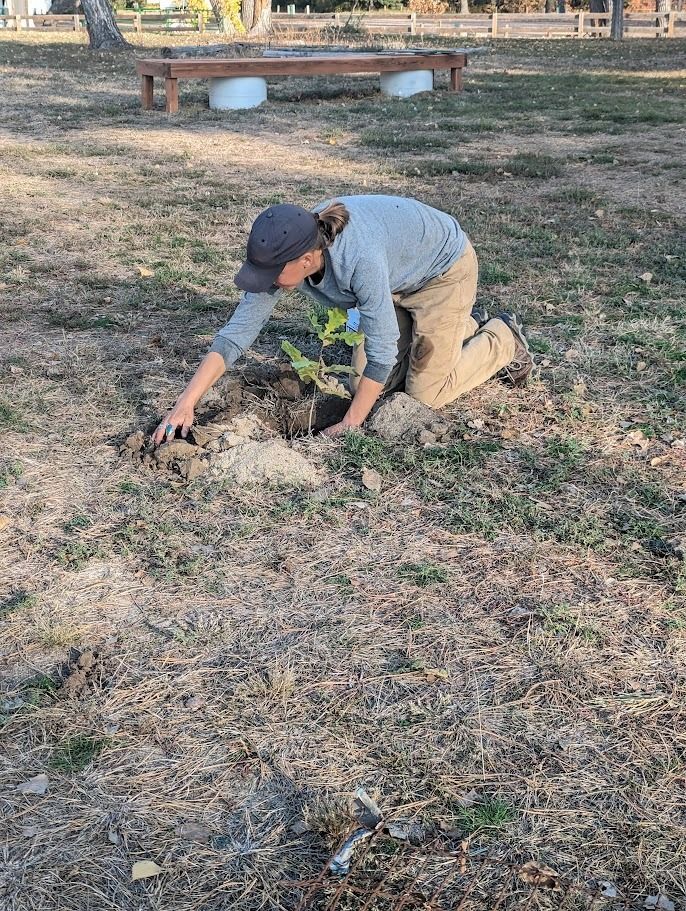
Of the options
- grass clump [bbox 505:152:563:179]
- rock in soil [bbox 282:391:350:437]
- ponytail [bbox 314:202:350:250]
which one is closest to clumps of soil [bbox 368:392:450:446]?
rock in soil [bbox 282:391:350:437]

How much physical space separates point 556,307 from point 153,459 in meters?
3.02

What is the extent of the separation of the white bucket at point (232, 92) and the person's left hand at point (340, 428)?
37.0 ft

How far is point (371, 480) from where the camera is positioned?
3934mm

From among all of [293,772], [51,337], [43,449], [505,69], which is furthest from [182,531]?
[505,69]

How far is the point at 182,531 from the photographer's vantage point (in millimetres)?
3656

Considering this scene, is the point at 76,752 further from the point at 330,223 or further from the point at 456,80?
the point at 456,80

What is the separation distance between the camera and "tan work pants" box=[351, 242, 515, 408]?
4.47 m

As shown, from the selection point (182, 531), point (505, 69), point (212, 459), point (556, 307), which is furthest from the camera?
point (505, 69)

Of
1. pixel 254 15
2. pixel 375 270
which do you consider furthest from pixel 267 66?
pixel 254 15

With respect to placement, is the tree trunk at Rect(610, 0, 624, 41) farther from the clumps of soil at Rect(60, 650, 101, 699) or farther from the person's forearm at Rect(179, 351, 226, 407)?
the clumps of soil at Rect(60, 650, 101, 699)

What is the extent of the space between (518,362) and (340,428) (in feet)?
4.06

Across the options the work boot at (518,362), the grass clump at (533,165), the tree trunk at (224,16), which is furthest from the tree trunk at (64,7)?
the work boot at (518,362)

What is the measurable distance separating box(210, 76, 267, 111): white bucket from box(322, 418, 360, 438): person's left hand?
444 inches

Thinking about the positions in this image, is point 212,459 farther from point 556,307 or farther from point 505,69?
point 505,69
